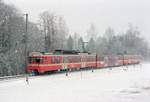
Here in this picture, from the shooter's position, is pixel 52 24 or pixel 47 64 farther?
pixel 52 24

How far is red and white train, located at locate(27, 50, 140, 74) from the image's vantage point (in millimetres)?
41188

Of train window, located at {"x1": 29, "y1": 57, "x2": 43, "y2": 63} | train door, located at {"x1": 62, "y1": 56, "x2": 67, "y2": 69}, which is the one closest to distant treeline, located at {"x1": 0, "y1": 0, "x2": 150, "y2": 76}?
train window, located at {"x1": 29, "y1": 57, "x2": 43, "y2": 63}

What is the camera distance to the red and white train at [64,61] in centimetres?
4119

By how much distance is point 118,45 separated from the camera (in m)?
113

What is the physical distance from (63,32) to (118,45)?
110ft

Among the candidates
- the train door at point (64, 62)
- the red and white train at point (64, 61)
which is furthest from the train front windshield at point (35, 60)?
the train door at point (64, 62)

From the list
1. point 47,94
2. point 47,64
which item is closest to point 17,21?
point 47,64

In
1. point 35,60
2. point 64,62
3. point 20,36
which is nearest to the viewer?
point 35,60

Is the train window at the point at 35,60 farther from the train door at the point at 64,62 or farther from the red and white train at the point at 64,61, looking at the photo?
the train door at the point at 64,62

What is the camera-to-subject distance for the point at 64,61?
1821 inches

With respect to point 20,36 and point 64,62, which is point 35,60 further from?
point 20,36

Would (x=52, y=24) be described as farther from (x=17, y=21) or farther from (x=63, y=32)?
(x=17, y=21)

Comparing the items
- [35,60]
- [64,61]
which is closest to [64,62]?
[64,61]

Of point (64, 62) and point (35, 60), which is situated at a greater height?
point (35, 60)
